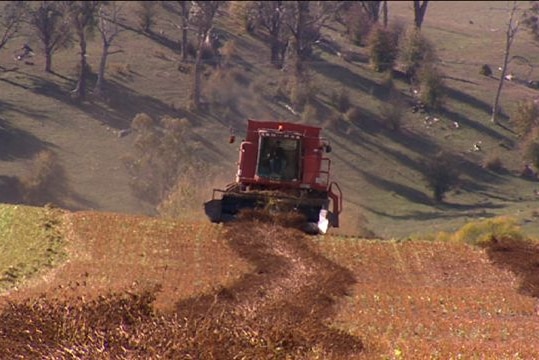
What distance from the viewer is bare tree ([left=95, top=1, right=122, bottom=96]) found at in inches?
2414

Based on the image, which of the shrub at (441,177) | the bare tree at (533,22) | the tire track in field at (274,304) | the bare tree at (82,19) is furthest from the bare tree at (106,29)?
the tire track in field at (274,304)

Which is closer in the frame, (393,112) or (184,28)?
(393,112)

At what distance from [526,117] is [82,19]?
3434cm

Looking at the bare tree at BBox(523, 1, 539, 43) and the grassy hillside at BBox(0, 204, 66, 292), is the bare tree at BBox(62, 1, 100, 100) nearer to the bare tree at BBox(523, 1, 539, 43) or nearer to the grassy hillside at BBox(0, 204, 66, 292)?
the bare tree at BBox(523, 1, 539, 43)

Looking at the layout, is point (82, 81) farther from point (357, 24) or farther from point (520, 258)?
point (520, 258)

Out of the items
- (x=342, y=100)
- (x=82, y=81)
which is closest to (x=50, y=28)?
(x=82, y=81)

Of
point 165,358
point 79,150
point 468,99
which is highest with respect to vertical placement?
point 165,358

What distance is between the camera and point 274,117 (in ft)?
198

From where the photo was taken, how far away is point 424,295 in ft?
59.1

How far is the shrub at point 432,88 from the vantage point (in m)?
58.3

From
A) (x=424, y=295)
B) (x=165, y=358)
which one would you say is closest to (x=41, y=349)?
(x=165, y=358)

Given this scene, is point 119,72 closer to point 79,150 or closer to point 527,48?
point 79,150

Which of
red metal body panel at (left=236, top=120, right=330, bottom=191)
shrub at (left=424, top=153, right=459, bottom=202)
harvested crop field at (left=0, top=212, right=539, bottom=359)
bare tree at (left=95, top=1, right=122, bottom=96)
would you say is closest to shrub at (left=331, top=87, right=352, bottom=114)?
shrub at (left=424, top=153, right=459, bottom=202)

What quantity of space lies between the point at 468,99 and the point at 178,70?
2092 centimetres
